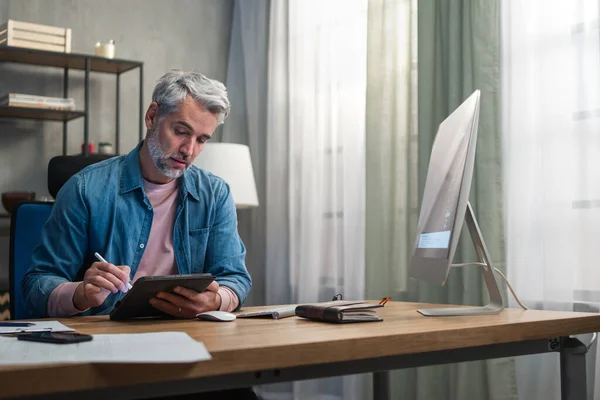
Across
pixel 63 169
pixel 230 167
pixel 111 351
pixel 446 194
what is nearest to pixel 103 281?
pixel 111 351

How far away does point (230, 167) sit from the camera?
140 inches

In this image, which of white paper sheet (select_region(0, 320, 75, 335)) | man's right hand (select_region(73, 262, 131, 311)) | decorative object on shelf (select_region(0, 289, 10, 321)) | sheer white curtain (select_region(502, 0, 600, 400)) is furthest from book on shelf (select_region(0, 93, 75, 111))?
white paper sheet (select_region(0, 320, 75, 335))

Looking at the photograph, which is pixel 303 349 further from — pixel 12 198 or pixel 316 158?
pixel 12 198

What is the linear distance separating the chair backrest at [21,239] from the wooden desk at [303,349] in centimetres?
Answer: 48

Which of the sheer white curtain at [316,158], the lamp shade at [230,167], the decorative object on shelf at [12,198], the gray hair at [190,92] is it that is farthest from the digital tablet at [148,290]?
the decorative object on shelf at [12,198]

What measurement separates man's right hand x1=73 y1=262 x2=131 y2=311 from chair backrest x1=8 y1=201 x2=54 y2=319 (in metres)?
0.50

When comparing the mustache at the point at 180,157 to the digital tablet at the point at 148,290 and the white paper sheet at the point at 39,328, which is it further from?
the white paper sheet at the point at 39,328

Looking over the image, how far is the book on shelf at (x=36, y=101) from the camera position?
3451 millimetres

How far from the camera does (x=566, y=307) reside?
2314 millimetres

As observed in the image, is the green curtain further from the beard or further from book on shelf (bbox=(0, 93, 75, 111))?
book on shelf (bbox=(0, 93, 75, 111))

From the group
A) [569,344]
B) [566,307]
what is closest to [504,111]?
[566,307]

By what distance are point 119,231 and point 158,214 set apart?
13 cm

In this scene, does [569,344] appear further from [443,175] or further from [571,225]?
[571,225]

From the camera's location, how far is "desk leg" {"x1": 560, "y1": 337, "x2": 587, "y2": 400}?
1304mm
